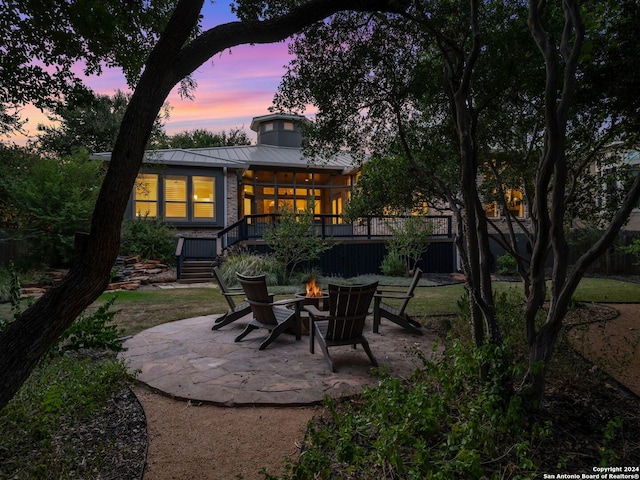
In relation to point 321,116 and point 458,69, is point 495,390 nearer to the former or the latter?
point 458,69

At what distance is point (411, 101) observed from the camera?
18.6 ft

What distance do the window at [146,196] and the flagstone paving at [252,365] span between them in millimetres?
12070

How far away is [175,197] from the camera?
17.7 metres

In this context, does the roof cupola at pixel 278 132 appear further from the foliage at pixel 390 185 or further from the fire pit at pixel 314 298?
the fire pit at pixel 314 298

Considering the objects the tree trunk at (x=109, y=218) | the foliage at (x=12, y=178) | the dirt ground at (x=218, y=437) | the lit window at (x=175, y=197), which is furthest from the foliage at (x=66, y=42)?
the lit window at (x=175, y=197)

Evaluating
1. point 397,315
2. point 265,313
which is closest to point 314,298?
point 265,313

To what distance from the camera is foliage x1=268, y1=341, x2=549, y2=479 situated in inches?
84.7

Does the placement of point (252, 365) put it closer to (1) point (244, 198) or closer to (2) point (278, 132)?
(1) point (244, 198)

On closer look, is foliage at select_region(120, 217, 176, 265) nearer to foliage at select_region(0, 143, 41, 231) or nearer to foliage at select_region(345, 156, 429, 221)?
foliage at select_region(0, 143, 41, 231)

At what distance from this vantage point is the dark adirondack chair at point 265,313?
5422mm

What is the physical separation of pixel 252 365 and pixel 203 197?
1453 cm

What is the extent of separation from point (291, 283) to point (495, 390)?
9.94 metres

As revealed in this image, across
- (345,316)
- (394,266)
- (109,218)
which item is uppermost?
(109,218)

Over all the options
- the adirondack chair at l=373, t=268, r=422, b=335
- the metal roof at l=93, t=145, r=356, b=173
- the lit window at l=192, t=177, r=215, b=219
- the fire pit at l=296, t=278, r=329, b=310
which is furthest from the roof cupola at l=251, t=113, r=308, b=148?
the adirondack chair at l=373, t=268, r=422, b=335
